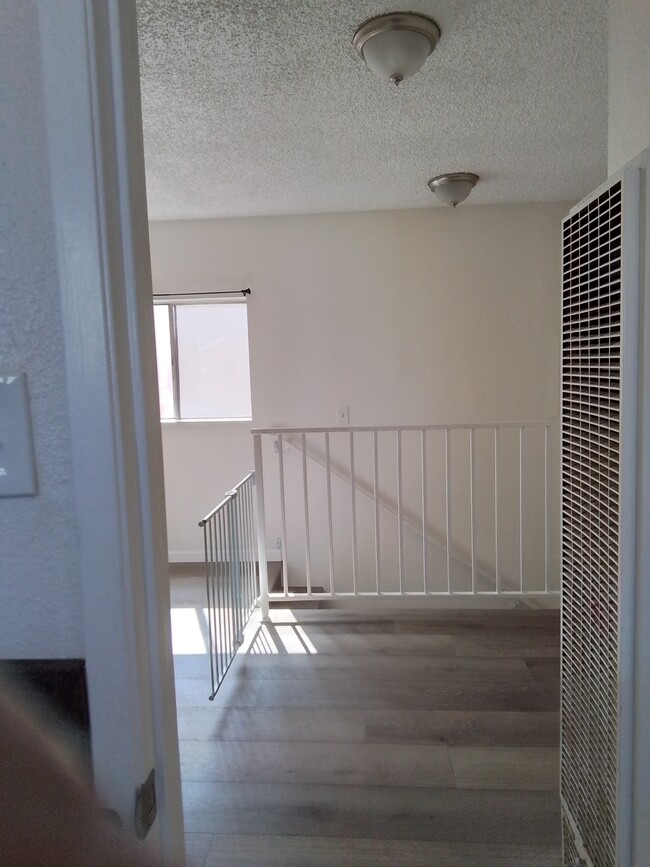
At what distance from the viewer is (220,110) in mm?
2113

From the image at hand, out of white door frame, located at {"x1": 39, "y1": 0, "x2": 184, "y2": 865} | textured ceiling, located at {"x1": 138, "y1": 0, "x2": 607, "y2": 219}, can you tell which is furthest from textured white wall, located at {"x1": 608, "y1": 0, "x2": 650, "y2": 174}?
white door frame, located at {"x1": 39, "y1": 0, "x2": 184, "y2": 865}

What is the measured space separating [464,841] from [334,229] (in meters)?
3.33

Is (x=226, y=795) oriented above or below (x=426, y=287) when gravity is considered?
below

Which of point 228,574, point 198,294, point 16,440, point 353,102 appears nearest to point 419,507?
point 228,574

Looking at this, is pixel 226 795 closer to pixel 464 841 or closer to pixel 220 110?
pixel 464 841

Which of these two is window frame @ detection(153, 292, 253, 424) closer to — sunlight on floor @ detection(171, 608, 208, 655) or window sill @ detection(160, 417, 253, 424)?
window sill @ detection(160, 417, 253, 424)

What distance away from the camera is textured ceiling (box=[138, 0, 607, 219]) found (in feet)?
5.21

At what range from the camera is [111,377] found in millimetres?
519

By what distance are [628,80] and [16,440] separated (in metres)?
1.25

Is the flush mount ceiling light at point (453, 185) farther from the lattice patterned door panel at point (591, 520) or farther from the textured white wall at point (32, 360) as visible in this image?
the textured white wall at point (32, 360)

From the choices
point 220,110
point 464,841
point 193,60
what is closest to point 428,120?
point 220,110

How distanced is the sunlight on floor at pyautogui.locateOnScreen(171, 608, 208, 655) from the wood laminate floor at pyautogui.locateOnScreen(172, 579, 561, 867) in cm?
2

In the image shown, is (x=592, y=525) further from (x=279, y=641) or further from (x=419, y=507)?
(x=419, y=507)

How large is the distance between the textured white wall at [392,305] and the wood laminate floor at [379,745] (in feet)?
4.88
